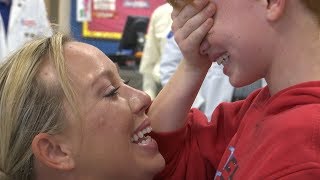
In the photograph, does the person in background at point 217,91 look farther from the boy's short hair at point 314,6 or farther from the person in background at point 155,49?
the boy's short hair at point 314,6

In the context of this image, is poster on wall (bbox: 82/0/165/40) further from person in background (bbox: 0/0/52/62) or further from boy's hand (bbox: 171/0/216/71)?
boy's hand (bbox: 171/0/216/71)

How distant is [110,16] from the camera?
15.9 feet

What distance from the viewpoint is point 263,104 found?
0.91 meters

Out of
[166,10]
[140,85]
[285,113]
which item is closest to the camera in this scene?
[285,113]

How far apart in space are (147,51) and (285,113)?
2.63m

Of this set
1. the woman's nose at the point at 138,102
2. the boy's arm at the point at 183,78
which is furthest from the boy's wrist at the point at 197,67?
the woman's nose at the point at 138,102

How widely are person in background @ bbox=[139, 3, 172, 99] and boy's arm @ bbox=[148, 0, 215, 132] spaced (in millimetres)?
2082

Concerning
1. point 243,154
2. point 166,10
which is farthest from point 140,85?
point 243,154

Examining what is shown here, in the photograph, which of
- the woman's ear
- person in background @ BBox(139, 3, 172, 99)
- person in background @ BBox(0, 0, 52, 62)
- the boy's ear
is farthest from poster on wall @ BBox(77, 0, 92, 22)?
the boy's ear

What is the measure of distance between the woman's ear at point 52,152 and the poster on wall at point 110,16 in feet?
12.7

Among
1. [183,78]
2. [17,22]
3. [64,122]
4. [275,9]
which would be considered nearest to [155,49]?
[17,22]

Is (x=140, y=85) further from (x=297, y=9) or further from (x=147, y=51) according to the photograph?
(x=297, y=9)

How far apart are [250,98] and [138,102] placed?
0.22m

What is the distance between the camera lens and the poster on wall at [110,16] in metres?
4.79
